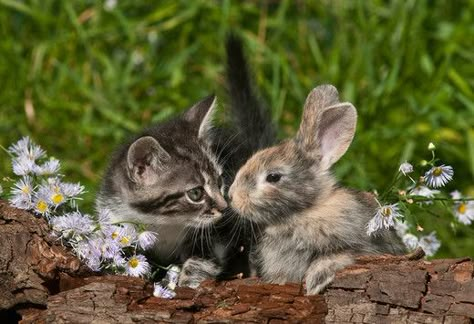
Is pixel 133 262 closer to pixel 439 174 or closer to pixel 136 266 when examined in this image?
pixel 136 266

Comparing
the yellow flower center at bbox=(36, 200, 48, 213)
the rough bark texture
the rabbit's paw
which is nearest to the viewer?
the rough bark texture

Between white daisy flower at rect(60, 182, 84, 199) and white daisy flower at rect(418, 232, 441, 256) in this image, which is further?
white daisy flower at rect(418, 232, 441, 256)

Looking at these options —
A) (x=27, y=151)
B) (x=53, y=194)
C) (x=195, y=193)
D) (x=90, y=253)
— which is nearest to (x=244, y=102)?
(x=195, y=193)

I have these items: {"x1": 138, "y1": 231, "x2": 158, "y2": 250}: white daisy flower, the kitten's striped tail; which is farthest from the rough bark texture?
the kitten's striped tail

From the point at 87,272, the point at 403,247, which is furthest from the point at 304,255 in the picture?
the point at 87,272

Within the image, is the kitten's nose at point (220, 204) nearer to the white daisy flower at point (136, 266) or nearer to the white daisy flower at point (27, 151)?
the white daisy flower at point (136, 266)

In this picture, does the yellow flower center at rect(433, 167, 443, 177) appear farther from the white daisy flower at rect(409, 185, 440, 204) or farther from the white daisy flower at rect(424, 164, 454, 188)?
the white daisy flower at rect(409, 185, 440, 204)
